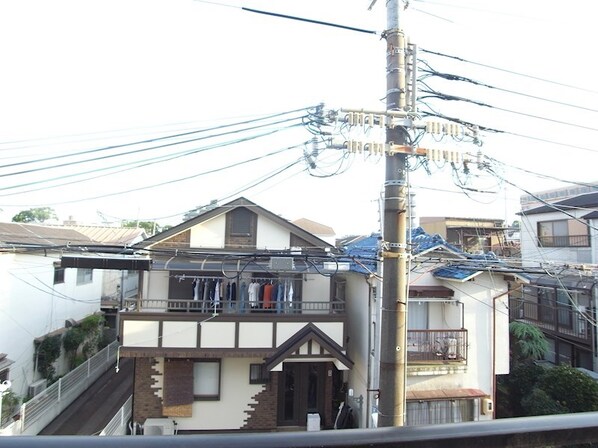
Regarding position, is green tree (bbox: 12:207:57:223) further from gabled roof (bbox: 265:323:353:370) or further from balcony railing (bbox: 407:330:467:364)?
balcony railing (bbox: 407:330:467:364)

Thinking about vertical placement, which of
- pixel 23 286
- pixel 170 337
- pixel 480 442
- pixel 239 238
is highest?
pixel 239 238

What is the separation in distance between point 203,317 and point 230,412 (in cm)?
309

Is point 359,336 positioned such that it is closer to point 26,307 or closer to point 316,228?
point 26,307

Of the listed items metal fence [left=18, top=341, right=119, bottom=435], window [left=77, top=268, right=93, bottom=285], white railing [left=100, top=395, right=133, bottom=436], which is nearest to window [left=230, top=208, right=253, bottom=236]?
white railing [left=100, top=395, right=133, bottom=436]

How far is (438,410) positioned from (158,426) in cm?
757

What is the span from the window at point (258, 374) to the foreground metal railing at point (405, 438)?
11148mm

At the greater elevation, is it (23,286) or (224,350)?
(23,286)

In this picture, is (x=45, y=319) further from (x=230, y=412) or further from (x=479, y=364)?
(x=479, y=364)

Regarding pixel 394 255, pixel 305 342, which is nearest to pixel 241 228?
pixel 305 342

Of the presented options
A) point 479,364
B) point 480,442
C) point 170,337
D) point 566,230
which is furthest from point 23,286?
point 566,230

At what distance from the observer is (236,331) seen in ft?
34.7

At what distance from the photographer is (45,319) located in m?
14.7

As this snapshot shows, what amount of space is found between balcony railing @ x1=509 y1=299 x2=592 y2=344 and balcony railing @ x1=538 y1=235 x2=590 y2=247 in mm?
2872

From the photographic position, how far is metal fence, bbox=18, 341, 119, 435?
1021 centimetres
